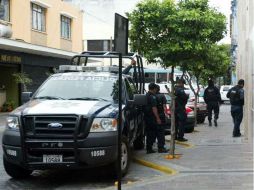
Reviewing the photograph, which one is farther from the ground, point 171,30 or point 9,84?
point 171,30

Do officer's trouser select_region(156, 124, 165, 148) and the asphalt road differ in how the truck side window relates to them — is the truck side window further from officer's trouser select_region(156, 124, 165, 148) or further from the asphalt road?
the asphalt road

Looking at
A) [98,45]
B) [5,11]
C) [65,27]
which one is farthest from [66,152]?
[98,45]

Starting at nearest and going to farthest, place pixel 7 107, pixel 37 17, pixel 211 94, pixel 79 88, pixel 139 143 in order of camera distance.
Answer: pixel 79 88 < pixel 139 143 < pixel 211 94 < pixel 7 107 < pixel 37 17

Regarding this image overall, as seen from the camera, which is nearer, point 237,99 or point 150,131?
point 150,131

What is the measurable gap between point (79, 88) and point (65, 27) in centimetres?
2904

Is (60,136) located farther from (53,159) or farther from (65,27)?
(65,27)

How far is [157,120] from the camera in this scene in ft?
37.6

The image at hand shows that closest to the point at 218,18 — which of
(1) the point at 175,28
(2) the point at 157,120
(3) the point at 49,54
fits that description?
(1) the point at 175,28

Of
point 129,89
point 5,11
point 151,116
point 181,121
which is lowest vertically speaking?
point 181,121

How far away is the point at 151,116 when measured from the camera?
11586 millimetres

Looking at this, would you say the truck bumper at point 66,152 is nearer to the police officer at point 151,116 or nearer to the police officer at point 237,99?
the police officer at point 151,116

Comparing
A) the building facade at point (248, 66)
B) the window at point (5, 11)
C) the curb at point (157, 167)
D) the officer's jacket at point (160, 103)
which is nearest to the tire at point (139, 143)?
the officer's jacket at point (160, 103)

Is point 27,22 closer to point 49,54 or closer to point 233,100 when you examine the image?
point 49,54

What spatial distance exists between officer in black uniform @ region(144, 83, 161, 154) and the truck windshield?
1.65 metres
